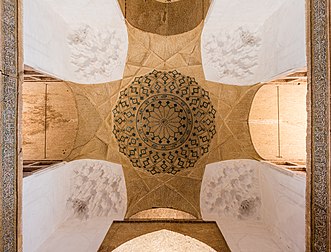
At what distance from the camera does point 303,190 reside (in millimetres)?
3279

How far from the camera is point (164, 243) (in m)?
4.29

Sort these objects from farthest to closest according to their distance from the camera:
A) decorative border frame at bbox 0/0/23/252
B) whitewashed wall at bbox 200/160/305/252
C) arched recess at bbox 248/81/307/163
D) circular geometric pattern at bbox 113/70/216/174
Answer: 1. circular geometric pattern at bbox 113/70/216/174
2. arched recess at bbox 248/81/307/163
3. whitewashed wall at bbox 200/160/305/252
4. decorative border frame at bbox 0/0/23/252

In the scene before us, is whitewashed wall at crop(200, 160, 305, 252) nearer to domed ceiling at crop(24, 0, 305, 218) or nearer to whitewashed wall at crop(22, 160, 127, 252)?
domed ceiling at crop(24, 0, 305, 218)

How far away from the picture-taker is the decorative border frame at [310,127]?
2.81 meters

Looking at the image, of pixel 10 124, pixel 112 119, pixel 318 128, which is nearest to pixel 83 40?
pixel 112 119

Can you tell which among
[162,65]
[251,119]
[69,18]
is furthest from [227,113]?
[69,18]

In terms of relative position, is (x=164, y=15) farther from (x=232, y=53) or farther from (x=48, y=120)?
(x=48, y=120)

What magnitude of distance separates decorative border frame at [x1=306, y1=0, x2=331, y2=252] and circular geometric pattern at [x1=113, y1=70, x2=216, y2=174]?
7.06ft

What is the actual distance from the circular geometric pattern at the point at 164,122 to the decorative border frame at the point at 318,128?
2.15 m

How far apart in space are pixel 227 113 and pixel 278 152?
3.49ft

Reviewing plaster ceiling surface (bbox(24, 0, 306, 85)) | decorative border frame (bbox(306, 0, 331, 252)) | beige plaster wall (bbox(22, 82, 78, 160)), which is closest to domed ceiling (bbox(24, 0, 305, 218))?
plaster ceiling surface (bbox(24, 0, 306, 85))

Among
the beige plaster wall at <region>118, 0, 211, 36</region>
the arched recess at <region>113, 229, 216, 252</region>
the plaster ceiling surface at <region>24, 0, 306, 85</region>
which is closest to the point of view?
the plaster ceiling surface at <region>24, 0, 306, 85</region>

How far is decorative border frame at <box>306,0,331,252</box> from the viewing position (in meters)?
2.81

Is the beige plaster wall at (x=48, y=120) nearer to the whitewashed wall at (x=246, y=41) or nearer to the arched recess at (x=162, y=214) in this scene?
the arched recess at (x=162, y=214)
